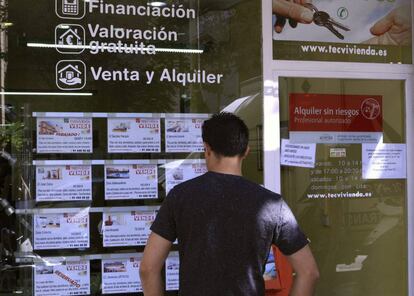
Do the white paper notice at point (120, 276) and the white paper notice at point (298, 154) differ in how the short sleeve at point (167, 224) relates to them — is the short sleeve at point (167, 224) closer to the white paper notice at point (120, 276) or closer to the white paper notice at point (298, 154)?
the white paper notice at point (120, 276)

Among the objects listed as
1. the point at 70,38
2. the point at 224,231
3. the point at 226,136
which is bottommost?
the point at 224,231

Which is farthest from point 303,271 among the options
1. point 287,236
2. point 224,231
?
point 224,231

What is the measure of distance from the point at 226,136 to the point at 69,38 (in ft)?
7.56

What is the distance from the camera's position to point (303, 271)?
256cm

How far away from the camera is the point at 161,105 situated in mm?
4551

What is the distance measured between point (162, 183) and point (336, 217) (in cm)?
153

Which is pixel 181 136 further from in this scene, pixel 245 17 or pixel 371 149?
pixel 371 149

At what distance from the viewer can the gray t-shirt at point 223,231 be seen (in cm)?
244

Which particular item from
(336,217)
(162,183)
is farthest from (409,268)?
(162,183)

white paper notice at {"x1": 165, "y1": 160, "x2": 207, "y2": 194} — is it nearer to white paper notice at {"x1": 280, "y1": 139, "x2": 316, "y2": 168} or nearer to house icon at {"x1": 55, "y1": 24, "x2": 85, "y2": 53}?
white paper notice at {"x1": 280, "y1": 139, "x2": 316, "y2": 168}

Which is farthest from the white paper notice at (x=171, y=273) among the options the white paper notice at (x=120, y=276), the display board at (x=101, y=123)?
the white paper notice at (x=120, y=276)

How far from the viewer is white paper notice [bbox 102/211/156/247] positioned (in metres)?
4.41

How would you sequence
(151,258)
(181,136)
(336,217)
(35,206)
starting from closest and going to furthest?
(151,258), (35,206), (181,136), (336,217)

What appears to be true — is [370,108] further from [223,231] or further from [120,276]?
[223,231]
